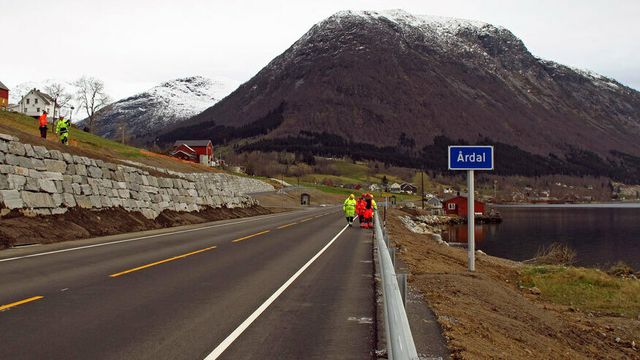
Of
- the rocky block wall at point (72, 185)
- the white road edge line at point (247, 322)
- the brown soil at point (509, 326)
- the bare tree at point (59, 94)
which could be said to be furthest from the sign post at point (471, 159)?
the bare tree at point (59, 94)

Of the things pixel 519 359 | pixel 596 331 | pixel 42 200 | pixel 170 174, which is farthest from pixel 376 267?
pixel 170 174

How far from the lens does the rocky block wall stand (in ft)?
65.3

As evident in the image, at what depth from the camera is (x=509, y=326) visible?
9.75 m

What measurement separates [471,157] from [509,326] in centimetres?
619

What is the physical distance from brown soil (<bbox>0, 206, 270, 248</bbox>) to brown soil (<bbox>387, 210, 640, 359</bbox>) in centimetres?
1294

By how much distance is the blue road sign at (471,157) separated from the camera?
1489 centimetres

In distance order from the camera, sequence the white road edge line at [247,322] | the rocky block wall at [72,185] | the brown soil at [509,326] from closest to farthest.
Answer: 1. the white road edge line at [247,322]
2. the brown soil at [509,326]
3. the rocky block wall at [72,185]

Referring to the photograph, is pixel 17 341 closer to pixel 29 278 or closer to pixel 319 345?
pixel 319 345

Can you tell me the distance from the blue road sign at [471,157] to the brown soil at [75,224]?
14189 millimetres

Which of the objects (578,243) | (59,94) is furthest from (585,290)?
(59,94)

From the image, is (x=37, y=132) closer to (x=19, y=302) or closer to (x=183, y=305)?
(x=19, y=302)

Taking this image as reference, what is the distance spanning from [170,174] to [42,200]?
17385mm

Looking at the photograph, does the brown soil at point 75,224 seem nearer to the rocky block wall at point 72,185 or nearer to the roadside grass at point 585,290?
the rocky block wall at point 72,185

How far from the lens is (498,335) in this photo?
8531 millimetres
